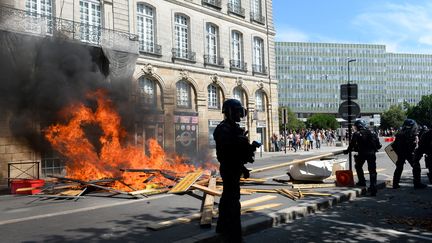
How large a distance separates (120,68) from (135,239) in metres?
13.0

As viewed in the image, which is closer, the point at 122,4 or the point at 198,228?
the point at 198,228

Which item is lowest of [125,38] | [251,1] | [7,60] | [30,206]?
[30,206]

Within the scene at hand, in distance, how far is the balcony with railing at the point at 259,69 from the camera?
30.4 metres

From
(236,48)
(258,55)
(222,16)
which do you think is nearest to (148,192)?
(222,16)

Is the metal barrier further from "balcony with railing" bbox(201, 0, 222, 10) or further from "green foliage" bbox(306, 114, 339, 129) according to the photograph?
"green foliage" bbox(306, 114, 339, 129)

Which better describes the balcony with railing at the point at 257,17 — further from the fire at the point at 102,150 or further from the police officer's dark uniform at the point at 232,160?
the police officer's dark uniform at the point at 232,160

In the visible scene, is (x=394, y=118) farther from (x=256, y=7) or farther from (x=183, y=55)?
(x=183, y=55)

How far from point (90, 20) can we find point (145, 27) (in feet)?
12.9

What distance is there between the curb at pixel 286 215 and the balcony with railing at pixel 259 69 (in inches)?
859

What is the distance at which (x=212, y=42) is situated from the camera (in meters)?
27.2

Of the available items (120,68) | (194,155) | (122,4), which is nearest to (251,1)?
(122,4)

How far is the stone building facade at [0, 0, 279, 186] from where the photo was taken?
17578mm

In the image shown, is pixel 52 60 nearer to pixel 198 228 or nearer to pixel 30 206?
pixel 30 206

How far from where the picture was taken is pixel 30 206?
8.55 metres
